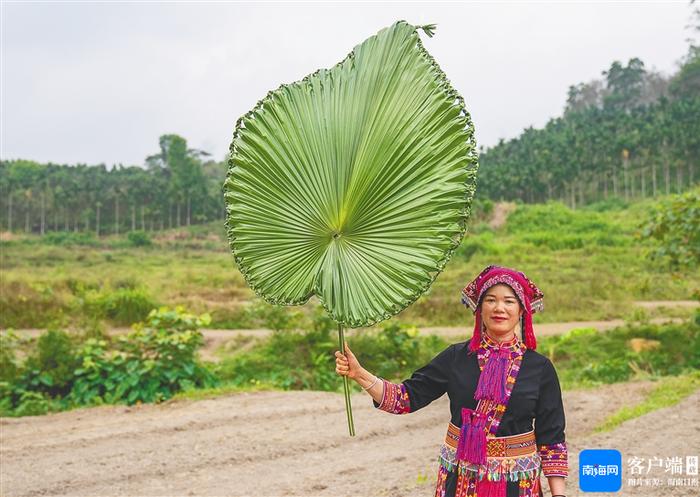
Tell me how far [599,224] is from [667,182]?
1198 cm

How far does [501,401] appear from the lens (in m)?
1.94

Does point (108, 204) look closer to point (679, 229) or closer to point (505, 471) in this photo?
point (679, 229)

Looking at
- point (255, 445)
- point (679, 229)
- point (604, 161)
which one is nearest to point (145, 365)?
point (255, 445)

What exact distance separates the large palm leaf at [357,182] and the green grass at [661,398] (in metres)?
4.47

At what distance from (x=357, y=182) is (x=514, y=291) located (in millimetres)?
572

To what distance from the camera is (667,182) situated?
39438 mm

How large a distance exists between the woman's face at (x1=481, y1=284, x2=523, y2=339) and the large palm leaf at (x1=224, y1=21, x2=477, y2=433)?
1.19ft

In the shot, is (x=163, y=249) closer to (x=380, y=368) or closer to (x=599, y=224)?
(x=599, y=224)

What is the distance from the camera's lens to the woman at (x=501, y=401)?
196 centimetres

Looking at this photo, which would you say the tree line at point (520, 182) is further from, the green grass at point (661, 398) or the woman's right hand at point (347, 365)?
the woman's right hand at point (347, 365)

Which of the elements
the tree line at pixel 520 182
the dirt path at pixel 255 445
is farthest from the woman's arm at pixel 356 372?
the tree line at pixel 520 182

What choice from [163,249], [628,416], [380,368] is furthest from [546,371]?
[163,249]
